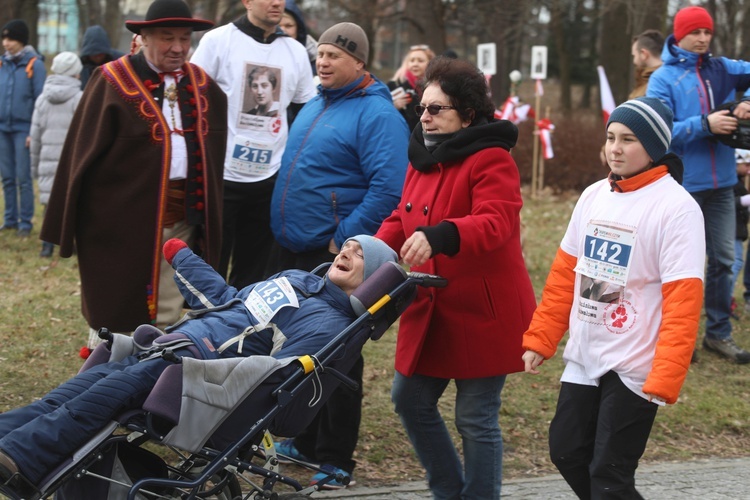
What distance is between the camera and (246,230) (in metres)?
6.48

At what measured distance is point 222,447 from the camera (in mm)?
3885

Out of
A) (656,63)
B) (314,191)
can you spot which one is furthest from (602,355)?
(656,63)

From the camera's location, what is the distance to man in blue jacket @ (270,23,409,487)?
519cm

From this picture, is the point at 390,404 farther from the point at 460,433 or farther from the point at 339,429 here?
the point at 460,433

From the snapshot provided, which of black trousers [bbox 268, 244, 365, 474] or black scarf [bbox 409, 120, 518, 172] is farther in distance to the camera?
black trousers [bbox 268, 244, 365, 474]

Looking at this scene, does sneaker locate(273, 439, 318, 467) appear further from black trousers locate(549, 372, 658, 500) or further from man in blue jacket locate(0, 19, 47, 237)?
man in blue jacket locate(0, 19, 47, 237)

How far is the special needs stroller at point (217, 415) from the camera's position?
145 inches

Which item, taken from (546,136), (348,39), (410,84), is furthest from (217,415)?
(546,136)

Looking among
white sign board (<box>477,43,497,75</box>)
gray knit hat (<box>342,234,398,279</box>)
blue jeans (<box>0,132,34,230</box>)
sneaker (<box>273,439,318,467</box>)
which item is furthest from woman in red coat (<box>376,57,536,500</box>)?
white sign board (<box>477,43,497,75</box>)

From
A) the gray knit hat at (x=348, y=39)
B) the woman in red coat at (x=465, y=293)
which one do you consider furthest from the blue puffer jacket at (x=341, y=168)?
the woman in red coat at (x=465, y=293)

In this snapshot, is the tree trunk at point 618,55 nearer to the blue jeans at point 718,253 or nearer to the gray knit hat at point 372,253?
the blue jeans at point 718,253

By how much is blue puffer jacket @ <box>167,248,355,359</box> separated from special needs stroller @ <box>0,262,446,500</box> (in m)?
0.11

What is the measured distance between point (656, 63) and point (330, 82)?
13.6 ft

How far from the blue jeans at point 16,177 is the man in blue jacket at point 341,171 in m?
7.32
